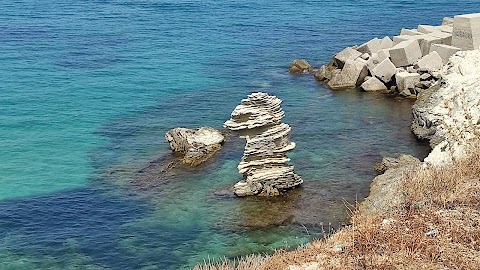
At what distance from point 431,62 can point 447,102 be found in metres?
13.9

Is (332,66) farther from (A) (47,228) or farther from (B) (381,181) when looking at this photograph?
(A) (47,228)

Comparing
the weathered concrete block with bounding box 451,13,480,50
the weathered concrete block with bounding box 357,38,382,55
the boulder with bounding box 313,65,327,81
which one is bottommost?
the boulder with bounding box 313,65,327,81

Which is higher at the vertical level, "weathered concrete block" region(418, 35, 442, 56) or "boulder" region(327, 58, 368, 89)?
"weathered concrete block" region(418, 35, 442, 56)

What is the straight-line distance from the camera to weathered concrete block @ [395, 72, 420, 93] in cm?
3476

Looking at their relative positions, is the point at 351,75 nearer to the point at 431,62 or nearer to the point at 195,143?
the point at 431,62

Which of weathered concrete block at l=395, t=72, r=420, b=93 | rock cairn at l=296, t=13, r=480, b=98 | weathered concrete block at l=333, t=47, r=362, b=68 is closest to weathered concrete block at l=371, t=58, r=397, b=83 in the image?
rock cairn at l=296, t=13, r=480, b=98

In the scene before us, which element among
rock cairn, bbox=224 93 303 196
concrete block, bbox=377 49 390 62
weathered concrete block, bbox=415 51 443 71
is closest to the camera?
rock cairn, bbox=224 93 303 196

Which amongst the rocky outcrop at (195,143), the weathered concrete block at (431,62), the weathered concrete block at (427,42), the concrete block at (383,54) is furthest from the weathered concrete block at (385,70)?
the rocky outcrop at (195,143)

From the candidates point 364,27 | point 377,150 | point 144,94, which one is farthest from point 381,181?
point 364,27

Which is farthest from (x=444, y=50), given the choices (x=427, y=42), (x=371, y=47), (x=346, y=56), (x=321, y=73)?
(x=321, y=73)

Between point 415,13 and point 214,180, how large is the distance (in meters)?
43.0

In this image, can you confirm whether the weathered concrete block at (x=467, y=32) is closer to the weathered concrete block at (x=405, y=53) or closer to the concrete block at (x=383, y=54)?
the weathered concrete block at (x=405, y=53)

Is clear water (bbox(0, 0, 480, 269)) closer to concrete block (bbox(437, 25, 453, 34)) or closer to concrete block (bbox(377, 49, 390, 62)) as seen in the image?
concrete block (bbox(377, 49, 390, 62))

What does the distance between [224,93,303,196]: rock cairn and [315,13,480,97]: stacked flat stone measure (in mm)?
12299
